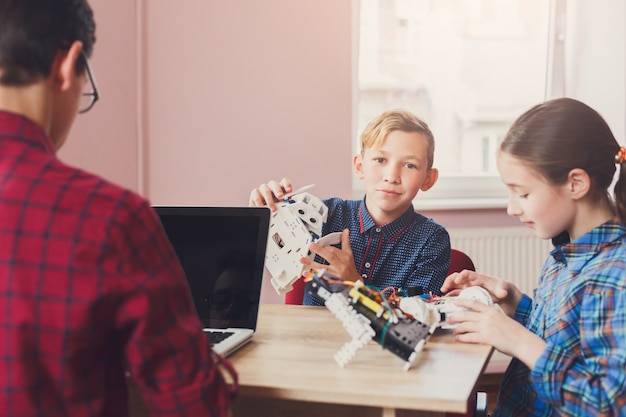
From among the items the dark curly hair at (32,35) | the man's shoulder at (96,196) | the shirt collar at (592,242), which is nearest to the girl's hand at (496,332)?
the shirt collar at (592,242)

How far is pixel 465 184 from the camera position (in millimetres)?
3619

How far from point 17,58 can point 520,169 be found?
39.0 inches

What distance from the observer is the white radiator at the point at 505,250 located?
340 cm

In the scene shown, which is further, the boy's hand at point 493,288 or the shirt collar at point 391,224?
the shirt collar at point 391,224

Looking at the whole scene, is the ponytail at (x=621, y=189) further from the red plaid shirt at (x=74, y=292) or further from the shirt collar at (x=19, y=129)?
the shirt collar at (x=19, y=129)

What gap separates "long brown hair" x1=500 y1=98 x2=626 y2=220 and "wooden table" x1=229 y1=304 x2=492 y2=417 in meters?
0.39

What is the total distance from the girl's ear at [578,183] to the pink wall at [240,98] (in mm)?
1907

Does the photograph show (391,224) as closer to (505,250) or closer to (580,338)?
(580,338)

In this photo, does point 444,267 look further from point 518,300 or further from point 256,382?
point 256,382

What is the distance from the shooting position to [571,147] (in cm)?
141

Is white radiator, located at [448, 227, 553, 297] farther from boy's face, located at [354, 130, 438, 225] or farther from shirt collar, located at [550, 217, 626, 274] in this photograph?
shirt collar, located at [550, 217, 626, 274]

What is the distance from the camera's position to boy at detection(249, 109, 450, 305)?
1962 millimetres

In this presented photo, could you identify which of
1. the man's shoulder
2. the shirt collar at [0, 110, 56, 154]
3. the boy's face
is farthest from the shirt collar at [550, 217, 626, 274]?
the shirt collar at [0, 110, 56, 154]

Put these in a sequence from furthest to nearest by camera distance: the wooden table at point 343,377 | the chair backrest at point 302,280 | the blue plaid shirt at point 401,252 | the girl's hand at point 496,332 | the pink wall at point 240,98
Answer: the pink wall at point 240,98 → the chair backrest at point 302,280 → the blue plaid shirt at point 401,252 → the girl's hand at point 496,332 → the wooden table at point 343,377
